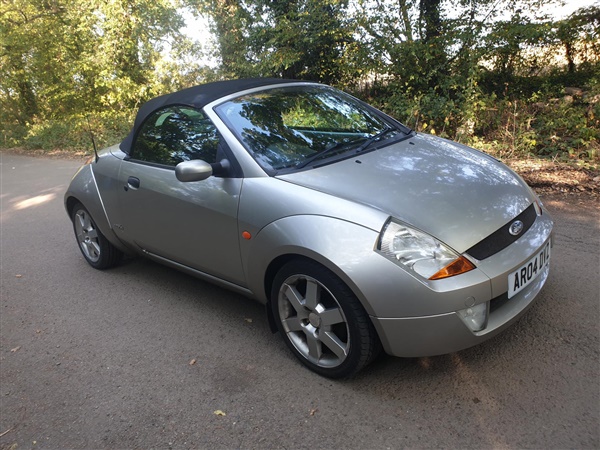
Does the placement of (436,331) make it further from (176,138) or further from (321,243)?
(176,138)

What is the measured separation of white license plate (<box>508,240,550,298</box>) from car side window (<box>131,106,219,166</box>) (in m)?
1.94

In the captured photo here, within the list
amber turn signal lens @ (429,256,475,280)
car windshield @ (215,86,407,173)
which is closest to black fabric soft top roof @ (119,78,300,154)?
car windshield @ (215,86,407,173)

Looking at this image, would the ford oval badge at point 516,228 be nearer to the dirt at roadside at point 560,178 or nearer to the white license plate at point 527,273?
the white license plate at point 527,273

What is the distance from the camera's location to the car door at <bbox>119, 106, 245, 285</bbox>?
3.12 metres

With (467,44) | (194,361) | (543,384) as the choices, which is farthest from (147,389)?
(467,44)

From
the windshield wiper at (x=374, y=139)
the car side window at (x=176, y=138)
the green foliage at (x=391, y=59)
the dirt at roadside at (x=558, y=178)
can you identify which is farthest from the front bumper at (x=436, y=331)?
the green foliage at (x=391, y=59)

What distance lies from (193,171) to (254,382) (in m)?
1.32

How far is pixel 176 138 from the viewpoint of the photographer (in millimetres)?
3605

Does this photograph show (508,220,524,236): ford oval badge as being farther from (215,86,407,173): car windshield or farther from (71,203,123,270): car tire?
(71,203,123,270): car tire

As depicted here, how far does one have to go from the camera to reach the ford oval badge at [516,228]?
262 centimetres

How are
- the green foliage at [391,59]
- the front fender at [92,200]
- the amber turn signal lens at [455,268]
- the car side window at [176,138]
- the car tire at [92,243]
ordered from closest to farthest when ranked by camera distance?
the amber turn signal lens at [455,268], the car side window at [176,138], the front fender at [92,200], the car tire at [92,243], the green foliage at [391,59]

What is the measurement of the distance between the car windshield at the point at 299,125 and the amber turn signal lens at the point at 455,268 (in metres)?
1.14

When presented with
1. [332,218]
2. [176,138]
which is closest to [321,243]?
[332,218]

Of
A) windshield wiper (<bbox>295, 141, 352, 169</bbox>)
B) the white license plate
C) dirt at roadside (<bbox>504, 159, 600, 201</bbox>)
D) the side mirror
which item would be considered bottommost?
dirt at roadside (<bbox>504, 159, 600, 201</bbox>)
